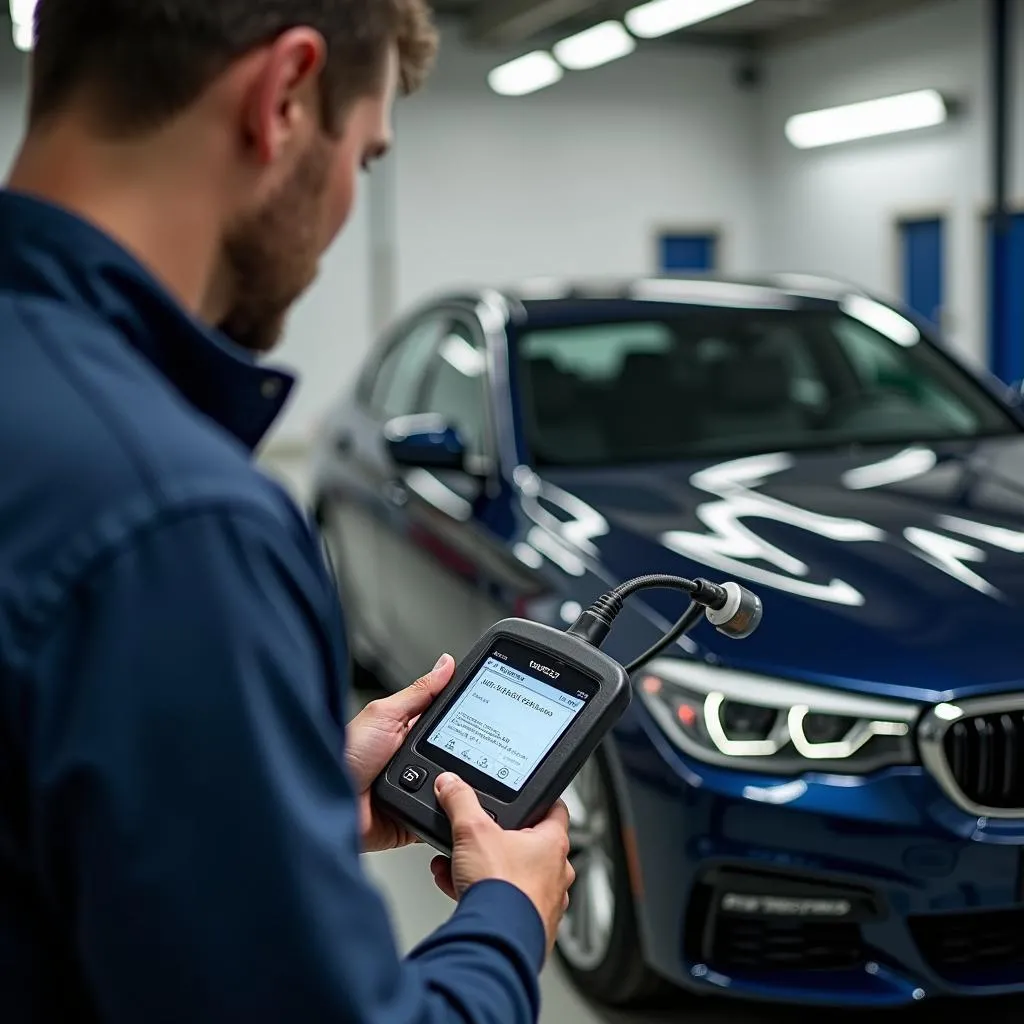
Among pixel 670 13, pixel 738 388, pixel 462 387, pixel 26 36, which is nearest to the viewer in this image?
pixel 26 36

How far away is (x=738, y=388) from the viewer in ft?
10.3

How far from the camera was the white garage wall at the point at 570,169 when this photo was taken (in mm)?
12023

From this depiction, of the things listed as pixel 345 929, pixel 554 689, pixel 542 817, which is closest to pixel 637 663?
pixel 554 689

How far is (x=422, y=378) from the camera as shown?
3727mm

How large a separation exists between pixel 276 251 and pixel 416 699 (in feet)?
1.56

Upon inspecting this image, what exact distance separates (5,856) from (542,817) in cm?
42

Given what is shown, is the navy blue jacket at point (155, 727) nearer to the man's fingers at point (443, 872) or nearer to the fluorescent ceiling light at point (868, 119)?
the man's fingers at point (443, 872)

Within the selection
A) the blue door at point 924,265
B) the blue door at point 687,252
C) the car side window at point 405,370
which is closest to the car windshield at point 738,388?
the car side window at point 405,370

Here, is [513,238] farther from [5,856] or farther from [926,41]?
[5,856]

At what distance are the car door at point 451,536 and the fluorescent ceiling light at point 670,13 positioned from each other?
248 inches

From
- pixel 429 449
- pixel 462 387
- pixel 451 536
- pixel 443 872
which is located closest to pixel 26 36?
pixel 429 449

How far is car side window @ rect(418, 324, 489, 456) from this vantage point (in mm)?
3084

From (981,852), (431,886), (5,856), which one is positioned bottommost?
(431,886)

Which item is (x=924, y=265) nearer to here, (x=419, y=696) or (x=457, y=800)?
(x=419, y=696)
